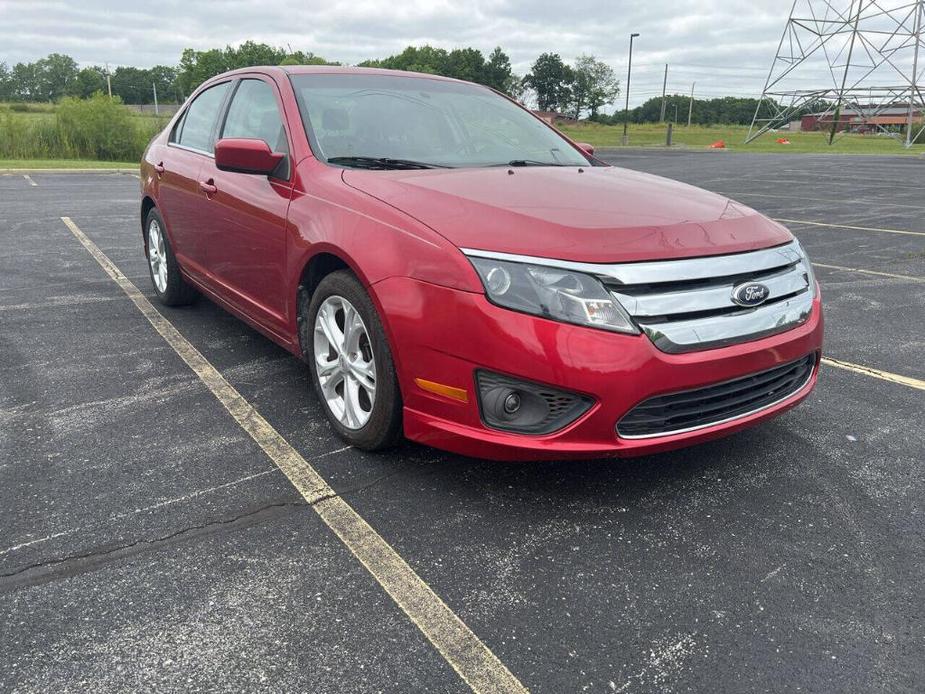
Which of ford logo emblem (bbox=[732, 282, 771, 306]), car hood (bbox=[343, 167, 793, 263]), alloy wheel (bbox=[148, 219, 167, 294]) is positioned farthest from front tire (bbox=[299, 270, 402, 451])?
alloy wheel (bbox=[148, 219, 167, 294])

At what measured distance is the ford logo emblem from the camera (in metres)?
2.64

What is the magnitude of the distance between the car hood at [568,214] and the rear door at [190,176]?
5.70 feet

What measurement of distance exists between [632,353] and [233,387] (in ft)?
7.66

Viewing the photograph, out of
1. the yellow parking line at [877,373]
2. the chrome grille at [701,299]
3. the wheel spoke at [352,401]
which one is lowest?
the yellow parking line at [877,373]

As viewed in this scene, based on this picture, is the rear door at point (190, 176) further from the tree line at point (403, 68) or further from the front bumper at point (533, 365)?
the tree line at point (403, 68)

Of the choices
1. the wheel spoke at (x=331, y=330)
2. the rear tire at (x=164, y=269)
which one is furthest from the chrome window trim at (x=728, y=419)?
the rear tire at (x=164, y=269)

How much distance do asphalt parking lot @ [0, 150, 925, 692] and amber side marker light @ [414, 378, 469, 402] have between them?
428mm

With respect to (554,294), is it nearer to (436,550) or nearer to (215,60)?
(436,550)

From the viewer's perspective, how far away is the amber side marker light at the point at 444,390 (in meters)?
2.57

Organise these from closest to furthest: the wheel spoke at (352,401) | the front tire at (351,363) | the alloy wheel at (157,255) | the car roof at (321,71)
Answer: the front tire at (351,363), the wheel spoke at (352,401), the car roof at (321,71), the alloy wheel at (157,255)

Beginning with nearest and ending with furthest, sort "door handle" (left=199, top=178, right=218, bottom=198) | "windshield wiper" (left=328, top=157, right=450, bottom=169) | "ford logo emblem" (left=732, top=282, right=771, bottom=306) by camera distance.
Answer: "ford logo emblem" (left=732, top=282, right=771, bottom=306) < "windshield wiper" (left=328, top=157, right=450, bottom=169) < "door handle" (left=199, top=178, right=218, bottom=198)

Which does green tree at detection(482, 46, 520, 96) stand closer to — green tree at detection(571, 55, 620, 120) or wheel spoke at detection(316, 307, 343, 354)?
green tree at detection(571, 55, 620, 120)

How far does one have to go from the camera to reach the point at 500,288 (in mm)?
2465

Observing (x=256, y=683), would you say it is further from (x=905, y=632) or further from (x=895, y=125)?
(x=895, y=125)
